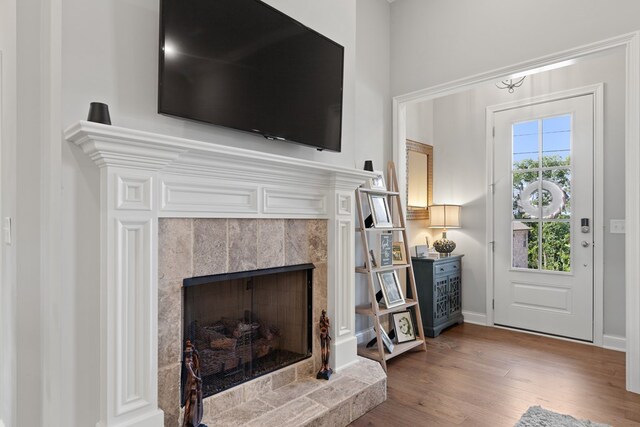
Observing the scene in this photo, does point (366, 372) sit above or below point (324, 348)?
below

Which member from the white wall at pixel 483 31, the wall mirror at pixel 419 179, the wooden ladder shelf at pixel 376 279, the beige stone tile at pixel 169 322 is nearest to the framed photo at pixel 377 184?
the wooden ladder shelf at pixel 376 279

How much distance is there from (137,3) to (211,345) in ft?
5.26

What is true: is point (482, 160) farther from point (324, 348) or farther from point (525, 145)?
point (324, 348)

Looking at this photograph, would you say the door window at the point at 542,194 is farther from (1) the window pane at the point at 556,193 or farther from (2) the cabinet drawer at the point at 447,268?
(2) the cabinet drawer at the point at 447,268

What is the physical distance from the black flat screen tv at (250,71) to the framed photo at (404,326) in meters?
1.61

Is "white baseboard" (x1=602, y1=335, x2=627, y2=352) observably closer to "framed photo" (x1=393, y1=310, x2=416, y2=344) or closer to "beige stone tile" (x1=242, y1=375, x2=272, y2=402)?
"framed photo" (x1=393, y1=310, x2=416, y2=344)

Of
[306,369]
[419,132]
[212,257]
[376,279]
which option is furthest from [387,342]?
[419,132]

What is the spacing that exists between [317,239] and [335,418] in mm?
998

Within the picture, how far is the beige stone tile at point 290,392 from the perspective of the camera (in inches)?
79.5

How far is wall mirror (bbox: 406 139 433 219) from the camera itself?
412 cm

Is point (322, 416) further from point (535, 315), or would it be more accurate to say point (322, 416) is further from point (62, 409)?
point (535, 315)

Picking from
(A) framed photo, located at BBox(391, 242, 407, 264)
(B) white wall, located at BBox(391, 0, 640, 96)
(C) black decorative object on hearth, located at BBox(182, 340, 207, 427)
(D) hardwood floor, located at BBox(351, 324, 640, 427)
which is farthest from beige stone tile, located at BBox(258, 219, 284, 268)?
(B) white wall, located at BBox(391, 0, 640, 96)

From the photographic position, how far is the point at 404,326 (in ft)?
10.8

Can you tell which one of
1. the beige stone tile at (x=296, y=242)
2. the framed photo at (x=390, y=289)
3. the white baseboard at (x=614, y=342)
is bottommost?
the white baseboard at (x=614, y=342)
